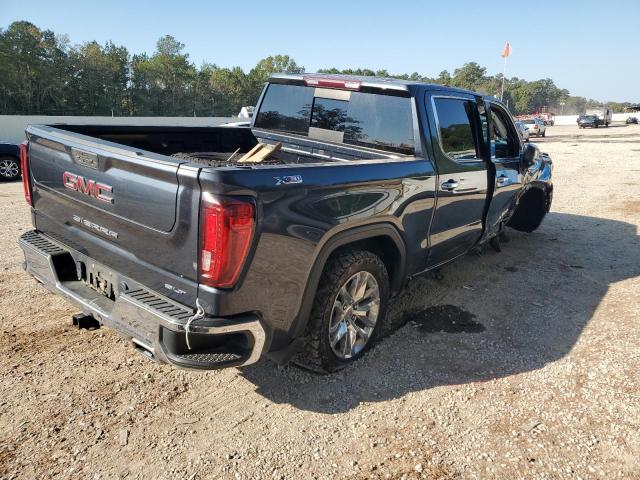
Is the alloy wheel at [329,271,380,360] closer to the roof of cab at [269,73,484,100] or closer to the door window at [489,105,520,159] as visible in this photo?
the roof of cab at [269,73,484,100]

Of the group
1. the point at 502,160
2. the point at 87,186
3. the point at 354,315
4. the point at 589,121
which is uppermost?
the point at 589,121

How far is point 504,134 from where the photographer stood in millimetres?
5312

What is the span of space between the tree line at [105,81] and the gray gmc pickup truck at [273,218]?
2582 centimetres

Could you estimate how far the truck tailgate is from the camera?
233cm

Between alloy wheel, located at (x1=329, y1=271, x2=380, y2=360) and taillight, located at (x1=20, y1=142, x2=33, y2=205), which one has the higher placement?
taillight, located at (x1=20, y1=142, x2=33, y2=205)

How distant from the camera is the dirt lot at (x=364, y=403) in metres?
2.46

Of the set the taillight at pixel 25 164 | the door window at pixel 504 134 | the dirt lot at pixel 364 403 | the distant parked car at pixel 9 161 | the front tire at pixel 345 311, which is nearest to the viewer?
the dirt lot at pixel 364 403

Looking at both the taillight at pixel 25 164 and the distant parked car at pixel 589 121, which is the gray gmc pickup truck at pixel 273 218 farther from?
the distant parked car at pixel 589 121

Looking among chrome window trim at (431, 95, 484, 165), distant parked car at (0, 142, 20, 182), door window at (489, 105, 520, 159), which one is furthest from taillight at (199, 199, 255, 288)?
distant parked car at (0, 142, 20, 182)

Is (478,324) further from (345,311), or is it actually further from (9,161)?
(9,161)

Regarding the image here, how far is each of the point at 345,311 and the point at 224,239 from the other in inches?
48.5

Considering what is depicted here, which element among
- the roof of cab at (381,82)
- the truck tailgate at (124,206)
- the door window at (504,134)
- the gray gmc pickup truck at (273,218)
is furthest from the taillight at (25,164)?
the door window at (504,134)

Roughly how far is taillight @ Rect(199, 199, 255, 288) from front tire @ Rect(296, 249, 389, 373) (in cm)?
78

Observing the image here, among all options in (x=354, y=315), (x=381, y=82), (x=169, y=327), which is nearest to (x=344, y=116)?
(x=381, y=82)
